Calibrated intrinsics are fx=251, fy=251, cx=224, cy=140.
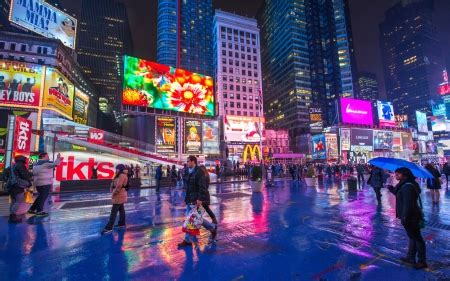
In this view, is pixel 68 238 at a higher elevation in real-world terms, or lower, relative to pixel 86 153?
lower

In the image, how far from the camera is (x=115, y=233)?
6.47 m

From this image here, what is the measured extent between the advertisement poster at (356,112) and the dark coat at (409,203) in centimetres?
6820

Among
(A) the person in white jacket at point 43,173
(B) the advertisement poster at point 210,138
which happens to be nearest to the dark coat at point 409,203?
(A) the person in white jacket at point 43,173

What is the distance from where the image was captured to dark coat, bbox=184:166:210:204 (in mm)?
5402

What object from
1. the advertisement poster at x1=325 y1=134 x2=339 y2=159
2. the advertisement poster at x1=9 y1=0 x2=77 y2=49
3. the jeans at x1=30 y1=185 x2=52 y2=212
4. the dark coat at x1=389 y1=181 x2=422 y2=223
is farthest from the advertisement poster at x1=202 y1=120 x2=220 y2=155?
the dark coat at x1=389 y1=181 x2=422 y2=223

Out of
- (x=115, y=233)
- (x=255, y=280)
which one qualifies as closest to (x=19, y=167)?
(x=115, y=233)

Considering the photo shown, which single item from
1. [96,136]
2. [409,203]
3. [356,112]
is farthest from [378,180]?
[356,112]

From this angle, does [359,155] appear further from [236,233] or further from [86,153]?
[236,233]

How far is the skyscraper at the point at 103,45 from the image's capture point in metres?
144

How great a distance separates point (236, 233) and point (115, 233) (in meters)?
3.12

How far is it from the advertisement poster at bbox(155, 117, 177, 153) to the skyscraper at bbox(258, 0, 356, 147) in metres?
69.7

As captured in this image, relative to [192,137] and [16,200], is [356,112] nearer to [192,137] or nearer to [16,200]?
[192,137]

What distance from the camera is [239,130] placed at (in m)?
59.6

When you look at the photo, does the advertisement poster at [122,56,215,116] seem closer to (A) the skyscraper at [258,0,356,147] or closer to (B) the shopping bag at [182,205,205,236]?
(B) the shopping bag at [182,205,205,236]
